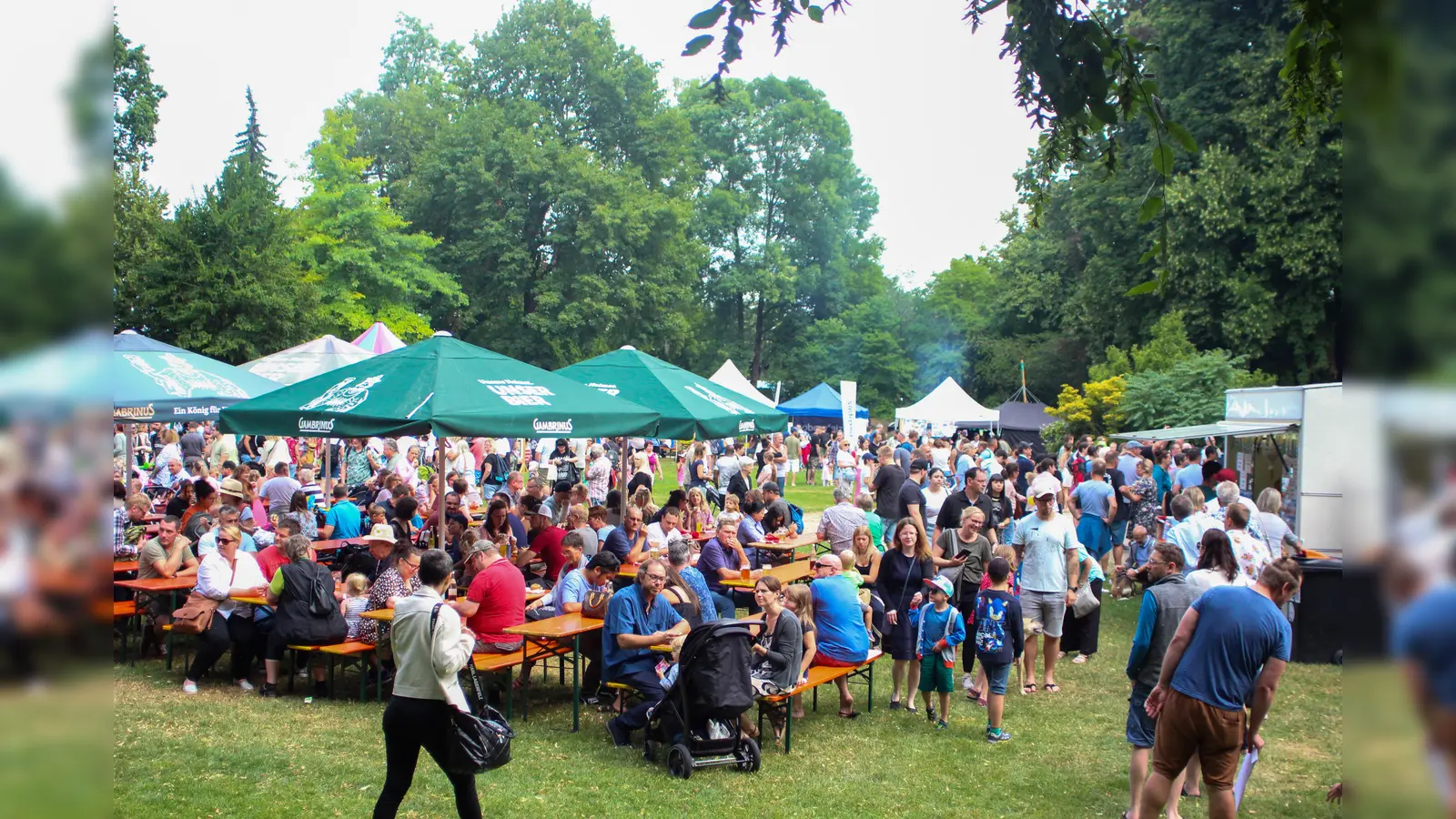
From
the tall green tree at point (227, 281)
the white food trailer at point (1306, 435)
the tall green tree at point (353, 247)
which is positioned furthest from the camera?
the tall green tree at point (353, 247)

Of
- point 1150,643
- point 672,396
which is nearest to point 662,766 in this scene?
point 1150,643

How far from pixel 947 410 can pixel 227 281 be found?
21.0 m

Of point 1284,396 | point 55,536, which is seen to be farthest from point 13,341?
point 1284,396

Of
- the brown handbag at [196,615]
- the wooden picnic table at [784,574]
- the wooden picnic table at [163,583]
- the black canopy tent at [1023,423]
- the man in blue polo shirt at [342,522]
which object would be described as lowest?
the brown handbag at [196,615]

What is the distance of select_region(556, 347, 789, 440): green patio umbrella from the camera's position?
11.4 metres

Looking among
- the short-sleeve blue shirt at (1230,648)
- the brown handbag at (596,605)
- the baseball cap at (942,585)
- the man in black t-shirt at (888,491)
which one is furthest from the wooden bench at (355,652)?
the man in black t-shirt at (888,491)

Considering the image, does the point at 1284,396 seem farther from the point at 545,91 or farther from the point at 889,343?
the point at 545,91

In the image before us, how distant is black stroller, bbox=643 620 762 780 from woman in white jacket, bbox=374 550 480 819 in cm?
220

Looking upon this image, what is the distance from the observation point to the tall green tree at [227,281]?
2541 cm

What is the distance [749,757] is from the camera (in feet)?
24.7

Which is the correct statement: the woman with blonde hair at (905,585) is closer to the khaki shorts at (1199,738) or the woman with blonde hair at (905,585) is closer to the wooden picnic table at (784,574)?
the wooden picnic table at (784,574)

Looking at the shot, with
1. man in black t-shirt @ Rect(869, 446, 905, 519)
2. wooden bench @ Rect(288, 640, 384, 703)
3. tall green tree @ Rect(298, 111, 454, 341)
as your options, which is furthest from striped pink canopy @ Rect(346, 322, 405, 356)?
tall green tree @ Rect(298, 111, 454, 341)

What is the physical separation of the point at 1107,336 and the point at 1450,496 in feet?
119

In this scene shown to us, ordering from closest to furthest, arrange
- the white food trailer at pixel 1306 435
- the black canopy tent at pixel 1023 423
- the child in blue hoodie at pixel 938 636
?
the child in blue hoodie at pixel 938 636 → the white food trailer at pixel 1306 435 → the black canopy tent at pixel 1023 423
